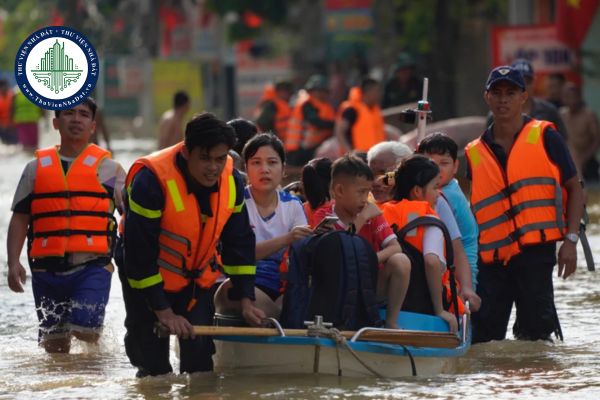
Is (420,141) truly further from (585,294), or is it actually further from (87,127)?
(585,294)

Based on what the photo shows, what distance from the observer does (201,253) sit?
7945mm

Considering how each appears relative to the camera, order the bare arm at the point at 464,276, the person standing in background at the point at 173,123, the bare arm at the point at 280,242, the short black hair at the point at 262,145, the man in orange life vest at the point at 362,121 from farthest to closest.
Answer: the person standing in background at the point at 173,123 → the man in orange life vest at the point at 362,121 → the bare arm at the point at 464,276 → the short black hair at the point at 262,145 → the bare arm at the point at 280,242

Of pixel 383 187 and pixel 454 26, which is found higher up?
pixel 454 26

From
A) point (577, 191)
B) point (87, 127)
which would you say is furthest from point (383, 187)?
point (87, 127)

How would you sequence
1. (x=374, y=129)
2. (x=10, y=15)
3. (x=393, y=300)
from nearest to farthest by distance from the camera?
(x=393, y=300) < (x=374, y=129) < (x=10, y=15)

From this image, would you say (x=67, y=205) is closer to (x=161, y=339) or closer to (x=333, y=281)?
(x=161, y=339)

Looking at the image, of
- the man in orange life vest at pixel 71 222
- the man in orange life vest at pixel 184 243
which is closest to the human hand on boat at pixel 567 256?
the man in orange life vest at pixel 184 243

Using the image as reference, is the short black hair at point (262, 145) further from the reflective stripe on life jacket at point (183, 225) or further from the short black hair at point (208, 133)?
the short black hair at point (208, 133)

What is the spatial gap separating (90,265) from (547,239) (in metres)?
2.67

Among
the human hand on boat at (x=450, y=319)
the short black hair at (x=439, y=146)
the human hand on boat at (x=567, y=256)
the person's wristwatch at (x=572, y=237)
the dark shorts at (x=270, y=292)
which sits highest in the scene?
the short black hair at (x=439, y=146)

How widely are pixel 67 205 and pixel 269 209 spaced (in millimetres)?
1393

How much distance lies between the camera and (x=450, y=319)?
348 inches

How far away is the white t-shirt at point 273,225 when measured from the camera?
886 centimetres

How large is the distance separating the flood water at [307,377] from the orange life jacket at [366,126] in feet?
24.3
